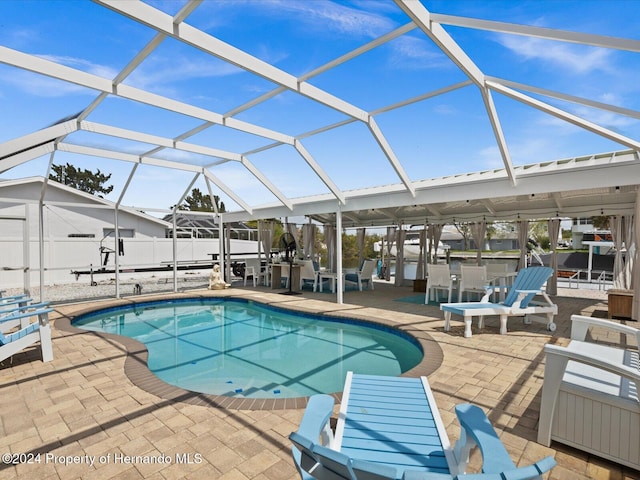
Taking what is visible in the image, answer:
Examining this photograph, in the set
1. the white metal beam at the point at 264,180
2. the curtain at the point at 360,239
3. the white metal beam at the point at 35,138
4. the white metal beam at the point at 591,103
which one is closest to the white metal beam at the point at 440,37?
the white metal beam at the point at 591,103

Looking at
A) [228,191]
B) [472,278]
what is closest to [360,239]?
[228,191]

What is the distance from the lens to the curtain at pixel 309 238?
1505cm

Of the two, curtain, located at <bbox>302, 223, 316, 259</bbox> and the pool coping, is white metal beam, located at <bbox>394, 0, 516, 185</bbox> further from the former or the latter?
curtain, located at <bbox>302, 223, 316, 259</bbox>

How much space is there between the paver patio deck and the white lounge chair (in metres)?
0.12

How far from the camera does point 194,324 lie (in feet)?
26.8

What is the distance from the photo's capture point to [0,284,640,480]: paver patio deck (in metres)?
2.38

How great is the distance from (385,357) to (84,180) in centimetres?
3175

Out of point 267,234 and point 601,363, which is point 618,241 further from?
point 267,234

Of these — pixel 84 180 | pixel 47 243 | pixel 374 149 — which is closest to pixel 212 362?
pixel 374 149

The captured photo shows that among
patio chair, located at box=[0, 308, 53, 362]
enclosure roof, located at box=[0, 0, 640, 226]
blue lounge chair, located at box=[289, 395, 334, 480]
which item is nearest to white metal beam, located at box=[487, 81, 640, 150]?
enclosure roof, located at box=[0, 0, 640, 226]

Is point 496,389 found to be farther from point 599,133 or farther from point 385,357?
point 599,133

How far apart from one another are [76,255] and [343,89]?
45.6ft

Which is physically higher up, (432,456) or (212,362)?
(432,456)

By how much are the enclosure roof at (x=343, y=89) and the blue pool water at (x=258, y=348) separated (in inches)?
136
